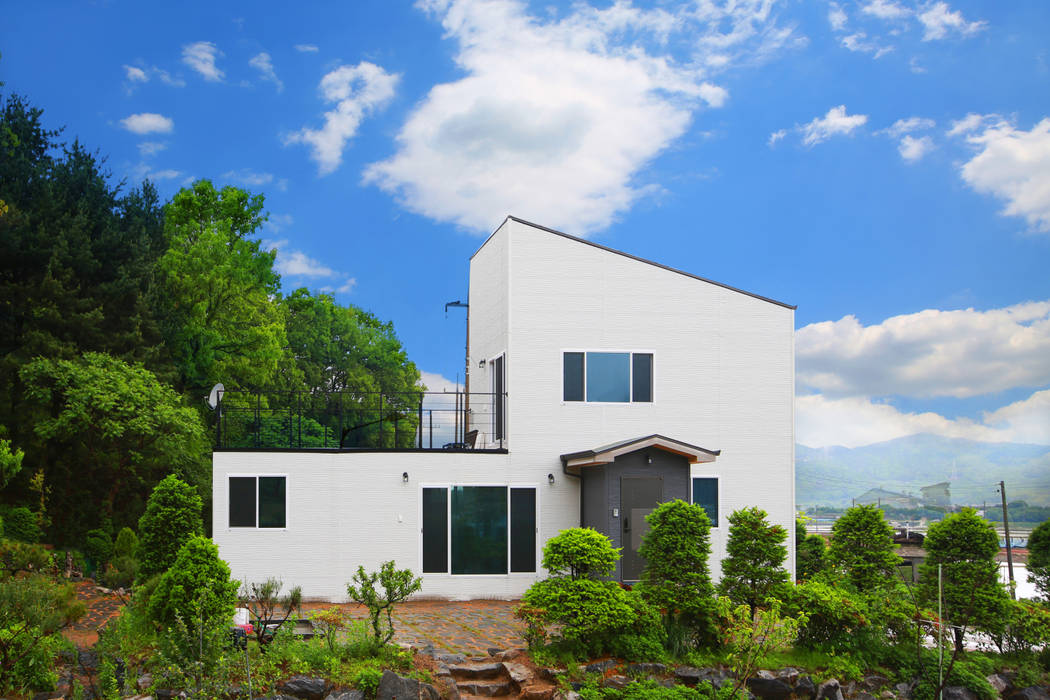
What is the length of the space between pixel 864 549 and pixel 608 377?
18.8ft

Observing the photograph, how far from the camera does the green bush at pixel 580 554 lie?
11.1 metres

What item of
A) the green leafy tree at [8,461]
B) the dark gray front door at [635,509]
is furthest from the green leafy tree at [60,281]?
the dark gray front door at [635,509]

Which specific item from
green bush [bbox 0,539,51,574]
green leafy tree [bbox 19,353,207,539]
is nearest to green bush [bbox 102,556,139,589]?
green bush [bbox 0,539,51,574]

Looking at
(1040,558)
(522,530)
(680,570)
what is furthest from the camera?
(522,530)

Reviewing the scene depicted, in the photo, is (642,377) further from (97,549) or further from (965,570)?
(97,549)

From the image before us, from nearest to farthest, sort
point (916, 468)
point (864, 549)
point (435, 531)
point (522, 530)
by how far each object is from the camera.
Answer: point (864, 549)
point (435, 531)
point (522, 530)
point (916, 468)

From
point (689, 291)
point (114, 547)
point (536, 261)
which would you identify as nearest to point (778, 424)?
point (689, 291)

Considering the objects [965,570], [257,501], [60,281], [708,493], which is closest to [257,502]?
[257,501]

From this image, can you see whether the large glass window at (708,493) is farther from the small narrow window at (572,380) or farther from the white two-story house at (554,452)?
the small narrow window at (572,380)

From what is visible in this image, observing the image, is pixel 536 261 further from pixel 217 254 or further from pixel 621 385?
pixel 217 254

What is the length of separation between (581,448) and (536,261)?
3.81 m

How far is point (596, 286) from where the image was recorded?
16797 mm

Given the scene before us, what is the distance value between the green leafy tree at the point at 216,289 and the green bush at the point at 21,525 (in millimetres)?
7097

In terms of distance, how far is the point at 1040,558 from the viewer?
1328 centimetres
